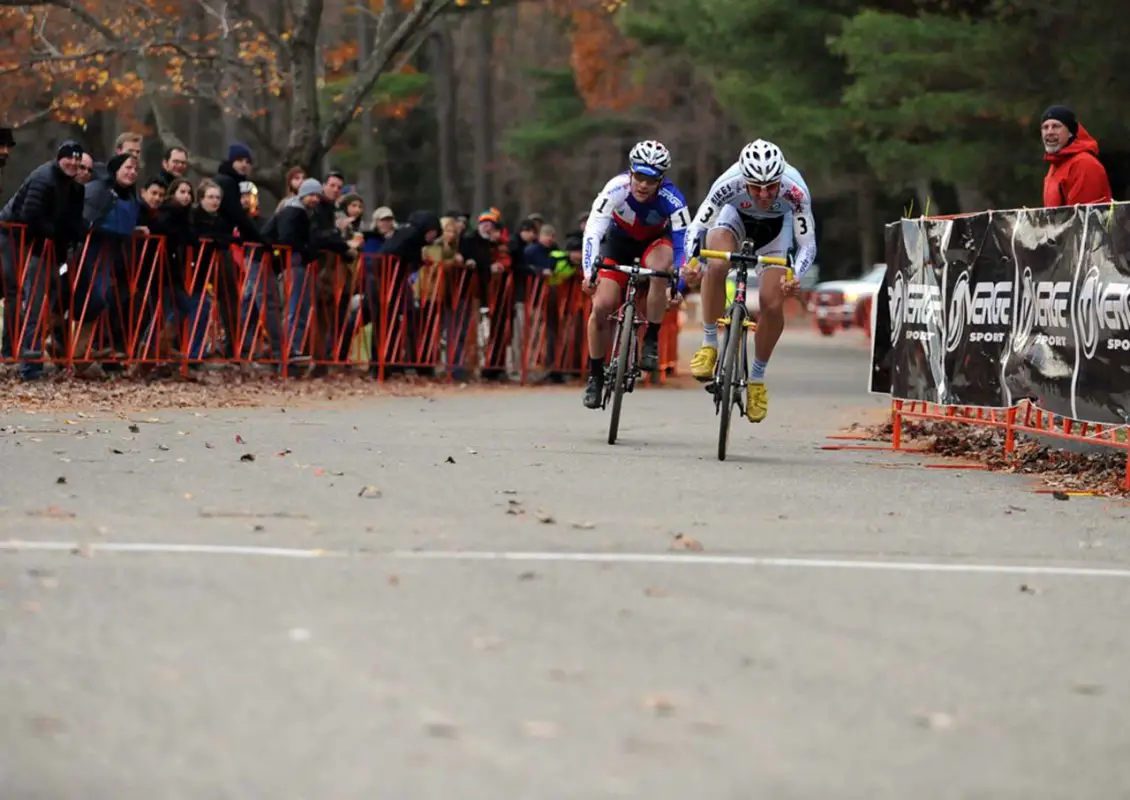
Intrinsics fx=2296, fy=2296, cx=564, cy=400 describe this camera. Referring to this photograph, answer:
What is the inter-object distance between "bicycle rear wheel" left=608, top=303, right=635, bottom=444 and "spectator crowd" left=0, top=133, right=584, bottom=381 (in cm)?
609

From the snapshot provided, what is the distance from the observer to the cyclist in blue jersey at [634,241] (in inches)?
588

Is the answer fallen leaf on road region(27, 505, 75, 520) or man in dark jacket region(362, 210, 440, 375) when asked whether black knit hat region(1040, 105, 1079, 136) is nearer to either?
fallen leaf on road region(27, 505, 75, 520)

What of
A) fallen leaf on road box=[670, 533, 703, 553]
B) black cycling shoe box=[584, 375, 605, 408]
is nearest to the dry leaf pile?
black cycling shoe box=[584, 375, 605, 408]

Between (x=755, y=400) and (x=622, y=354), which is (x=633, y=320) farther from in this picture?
(x=755, y=400)

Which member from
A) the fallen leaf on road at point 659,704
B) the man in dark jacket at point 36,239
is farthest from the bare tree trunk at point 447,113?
the fallen leaf on road at point 659,704

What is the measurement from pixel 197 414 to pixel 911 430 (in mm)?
5303

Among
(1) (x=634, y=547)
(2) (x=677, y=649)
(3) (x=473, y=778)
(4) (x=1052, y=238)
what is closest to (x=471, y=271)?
(4) (x=1052, y=238)

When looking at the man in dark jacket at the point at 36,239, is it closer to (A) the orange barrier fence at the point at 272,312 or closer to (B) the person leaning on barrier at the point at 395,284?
(A) the orange barrier fence at the point at 272,312

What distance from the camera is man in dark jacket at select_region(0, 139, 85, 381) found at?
18703 mm

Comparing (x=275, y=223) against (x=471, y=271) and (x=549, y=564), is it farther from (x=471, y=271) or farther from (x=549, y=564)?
(x=549, y=564)

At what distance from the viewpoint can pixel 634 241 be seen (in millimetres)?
15516

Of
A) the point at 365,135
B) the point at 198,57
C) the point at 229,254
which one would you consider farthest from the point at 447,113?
the point at 229,254

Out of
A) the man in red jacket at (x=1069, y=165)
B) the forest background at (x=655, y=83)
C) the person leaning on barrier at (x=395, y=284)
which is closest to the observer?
the man in red jacket at (x=1069, y=165)

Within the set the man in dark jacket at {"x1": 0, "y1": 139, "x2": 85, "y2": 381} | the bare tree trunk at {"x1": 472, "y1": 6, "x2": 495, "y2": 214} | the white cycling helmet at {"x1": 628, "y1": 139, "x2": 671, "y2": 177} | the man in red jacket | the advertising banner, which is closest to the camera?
the advertising banner
